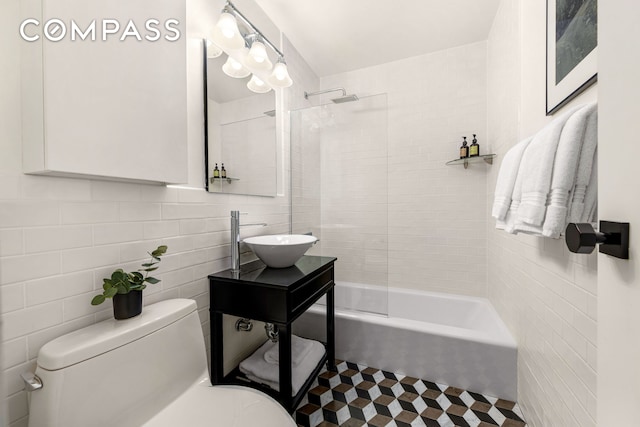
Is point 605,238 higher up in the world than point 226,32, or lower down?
lower down

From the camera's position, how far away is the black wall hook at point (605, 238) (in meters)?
0.46

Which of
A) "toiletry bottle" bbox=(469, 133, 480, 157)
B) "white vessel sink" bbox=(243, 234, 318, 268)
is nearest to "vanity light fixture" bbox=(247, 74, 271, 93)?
"white vessel sink" bbox=(243, 234, 318, 268)

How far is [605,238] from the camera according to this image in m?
0.48

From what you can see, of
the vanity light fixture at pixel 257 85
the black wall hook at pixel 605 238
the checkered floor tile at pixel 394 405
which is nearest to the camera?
the black wall hook at pixel 605 238

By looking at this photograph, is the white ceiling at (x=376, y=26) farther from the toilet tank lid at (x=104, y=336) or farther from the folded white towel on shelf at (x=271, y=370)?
the folded white towel on shelf at (x=271, y=370)

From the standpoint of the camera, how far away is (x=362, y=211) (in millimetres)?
2307

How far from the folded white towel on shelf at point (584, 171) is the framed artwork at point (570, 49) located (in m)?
0.17

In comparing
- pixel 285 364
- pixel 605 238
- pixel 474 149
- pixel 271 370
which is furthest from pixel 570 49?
pixel 271 370

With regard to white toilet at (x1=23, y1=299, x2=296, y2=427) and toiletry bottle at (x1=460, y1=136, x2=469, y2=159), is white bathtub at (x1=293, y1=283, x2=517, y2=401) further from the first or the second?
toiletry bottle at (x1=460, y1=136, x2=469, y2=159)

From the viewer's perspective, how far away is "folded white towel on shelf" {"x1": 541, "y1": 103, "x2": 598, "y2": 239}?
0.86 metres

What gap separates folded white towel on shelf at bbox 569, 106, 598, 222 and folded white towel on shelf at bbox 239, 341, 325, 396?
144cm

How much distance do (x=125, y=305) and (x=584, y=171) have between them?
5.20ft

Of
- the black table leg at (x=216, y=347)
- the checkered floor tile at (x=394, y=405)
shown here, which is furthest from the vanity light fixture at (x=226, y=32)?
the checkered floor tile at (x=394, y=405)

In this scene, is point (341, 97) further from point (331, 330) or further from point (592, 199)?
point (592, 199)
